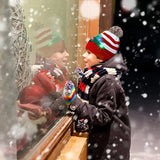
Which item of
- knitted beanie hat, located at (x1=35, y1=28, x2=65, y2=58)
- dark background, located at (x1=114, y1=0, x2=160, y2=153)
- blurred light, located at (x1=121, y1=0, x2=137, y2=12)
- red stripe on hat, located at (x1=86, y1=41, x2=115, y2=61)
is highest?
blurred light, located at (x1=121, y1=0, x2=137, y2=12)

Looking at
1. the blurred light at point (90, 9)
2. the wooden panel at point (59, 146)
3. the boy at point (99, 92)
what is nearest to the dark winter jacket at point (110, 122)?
the boy at point (99, 92)

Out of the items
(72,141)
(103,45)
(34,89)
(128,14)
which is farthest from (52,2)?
(128,14)

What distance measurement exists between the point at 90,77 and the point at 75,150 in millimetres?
444

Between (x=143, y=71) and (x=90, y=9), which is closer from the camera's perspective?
(x=90, y=9)

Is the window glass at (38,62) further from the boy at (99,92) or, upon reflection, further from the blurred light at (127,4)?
the blurred light at (127,4)

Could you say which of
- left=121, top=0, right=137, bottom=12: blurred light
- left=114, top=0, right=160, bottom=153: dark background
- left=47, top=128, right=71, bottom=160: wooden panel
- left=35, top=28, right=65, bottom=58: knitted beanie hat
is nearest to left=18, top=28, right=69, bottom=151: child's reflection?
left=35, top=28, right=65, bottom=58: knitted beanie hat

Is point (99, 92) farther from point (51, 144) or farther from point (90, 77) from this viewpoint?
point (51, 144)

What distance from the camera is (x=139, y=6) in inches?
205

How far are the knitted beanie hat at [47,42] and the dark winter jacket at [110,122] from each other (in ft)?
1.01

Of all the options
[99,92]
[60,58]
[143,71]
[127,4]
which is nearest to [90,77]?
[99,92]

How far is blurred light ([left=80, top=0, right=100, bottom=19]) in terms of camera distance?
1771 mm

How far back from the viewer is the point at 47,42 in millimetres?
1152

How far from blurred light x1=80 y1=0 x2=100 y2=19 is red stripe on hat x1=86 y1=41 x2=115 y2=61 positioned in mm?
596

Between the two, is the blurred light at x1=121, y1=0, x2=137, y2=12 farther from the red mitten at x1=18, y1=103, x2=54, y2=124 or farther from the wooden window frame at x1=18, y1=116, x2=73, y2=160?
the red mitten at x1=18, y1=103, x2=54, y2=124
